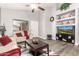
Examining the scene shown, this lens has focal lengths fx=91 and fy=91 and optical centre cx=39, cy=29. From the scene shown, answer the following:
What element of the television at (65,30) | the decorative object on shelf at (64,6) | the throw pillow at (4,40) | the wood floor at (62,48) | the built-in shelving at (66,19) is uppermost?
the decorative object on shelf at (64,6)

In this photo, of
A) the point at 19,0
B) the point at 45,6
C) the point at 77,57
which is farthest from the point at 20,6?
the point at 77,57

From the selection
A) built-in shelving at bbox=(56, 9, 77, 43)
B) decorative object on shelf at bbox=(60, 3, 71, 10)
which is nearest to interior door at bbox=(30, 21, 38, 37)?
built-in shelving at bbox=(56, 9, 77, 43)

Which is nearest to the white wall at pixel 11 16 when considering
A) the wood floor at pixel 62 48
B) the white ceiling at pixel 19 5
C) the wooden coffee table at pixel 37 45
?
the white ceiling at pixel 19 5

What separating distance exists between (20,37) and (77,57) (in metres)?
0.91

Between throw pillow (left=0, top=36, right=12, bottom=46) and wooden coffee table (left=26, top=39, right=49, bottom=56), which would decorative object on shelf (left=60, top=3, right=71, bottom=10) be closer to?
wooden coffee table (left=26, top=39, right=49, bottom=56)

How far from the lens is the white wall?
134 cm

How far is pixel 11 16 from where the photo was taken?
1.38m

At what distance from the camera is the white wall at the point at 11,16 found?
52.7 inches

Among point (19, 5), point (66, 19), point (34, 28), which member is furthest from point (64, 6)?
point (19, 5)

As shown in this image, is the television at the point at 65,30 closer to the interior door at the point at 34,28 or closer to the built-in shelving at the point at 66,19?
the built-in shelving at the point at 66,19

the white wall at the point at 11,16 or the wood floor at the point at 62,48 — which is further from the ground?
the white wall at the point at 11,16

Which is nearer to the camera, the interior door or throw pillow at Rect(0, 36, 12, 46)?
throw pillow at Rect(0, 36, 12, 46)

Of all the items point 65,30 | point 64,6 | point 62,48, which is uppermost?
point 64,6

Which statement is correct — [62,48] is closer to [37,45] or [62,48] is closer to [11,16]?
[37,45]
